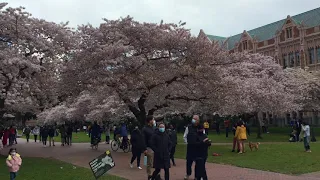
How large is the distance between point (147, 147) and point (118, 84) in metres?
7.36

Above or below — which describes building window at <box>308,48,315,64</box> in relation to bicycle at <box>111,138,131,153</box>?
above

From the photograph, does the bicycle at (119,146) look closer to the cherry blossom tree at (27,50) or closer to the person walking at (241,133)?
the cherry blossom tree at (27,50)

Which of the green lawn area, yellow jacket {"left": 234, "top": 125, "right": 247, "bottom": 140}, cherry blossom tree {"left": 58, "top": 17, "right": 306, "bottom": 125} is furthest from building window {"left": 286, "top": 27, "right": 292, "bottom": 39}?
the green lawn area

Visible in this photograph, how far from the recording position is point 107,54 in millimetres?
18000

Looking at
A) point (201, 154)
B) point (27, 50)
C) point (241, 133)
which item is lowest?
point (201, 154)

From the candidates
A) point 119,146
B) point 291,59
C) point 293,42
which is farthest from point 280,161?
point 293,42

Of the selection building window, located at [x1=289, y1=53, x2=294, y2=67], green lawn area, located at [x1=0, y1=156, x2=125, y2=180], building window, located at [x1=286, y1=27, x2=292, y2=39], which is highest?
building window, located at [x1=286, y1=27, x2=292, y2=39]

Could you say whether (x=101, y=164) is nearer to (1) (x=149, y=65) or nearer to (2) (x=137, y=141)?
(2) (x=137, y=141)

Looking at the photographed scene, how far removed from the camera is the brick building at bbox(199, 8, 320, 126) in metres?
52.4

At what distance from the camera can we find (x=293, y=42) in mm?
55688

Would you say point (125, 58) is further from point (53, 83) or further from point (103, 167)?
point (103, 167)

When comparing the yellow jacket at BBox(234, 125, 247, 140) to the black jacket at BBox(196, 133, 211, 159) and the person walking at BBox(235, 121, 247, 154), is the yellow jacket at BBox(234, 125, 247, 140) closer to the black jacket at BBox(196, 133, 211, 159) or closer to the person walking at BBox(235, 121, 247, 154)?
the person walking at BBox(235, 121, 247, 154)

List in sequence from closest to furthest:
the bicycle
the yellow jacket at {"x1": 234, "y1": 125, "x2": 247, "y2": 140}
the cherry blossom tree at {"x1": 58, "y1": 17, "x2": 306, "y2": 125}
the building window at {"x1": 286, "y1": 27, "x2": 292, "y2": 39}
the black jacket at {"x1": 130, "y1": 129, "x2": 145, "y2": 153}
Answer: the black jacket at {"x1": 130, "y1": 129, "x2": 145, "y2": 153} → the yellow jacket at {"x1": 234, "y1": 125, "x2": 247, "y2": 140} → the cherry blossom tree at {"x1": 58, "y1": 17, "x2": 306, "y2": 125} → the bicycle → the building window at {"x1": 286, "y1": 27, "x2": 292, "y2": 39}

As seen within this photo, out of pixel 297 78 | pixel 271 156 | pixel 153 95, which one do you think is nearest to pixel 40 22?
pixel 153 95
